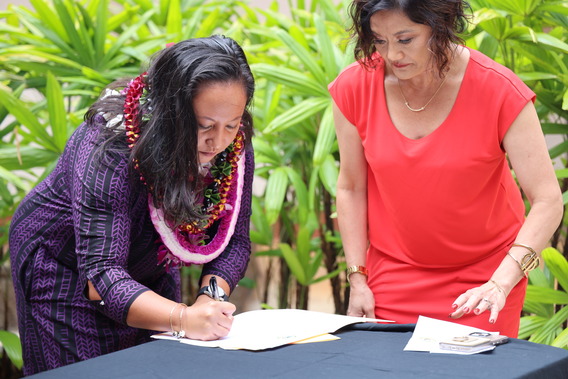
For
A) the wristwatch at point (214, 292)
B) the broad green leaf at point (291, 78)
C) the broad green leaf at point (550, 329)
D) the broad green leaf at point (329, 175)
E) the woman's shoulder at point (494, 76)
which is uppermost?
the woman's shoulder at point (494, 76)

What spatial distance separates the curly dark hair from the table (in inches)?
25.6

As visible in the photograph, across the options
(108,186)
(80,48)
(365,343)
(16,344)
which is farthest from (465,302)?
(80,48)

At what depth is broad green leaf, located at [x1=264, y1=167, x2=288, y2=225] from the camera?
276 cm

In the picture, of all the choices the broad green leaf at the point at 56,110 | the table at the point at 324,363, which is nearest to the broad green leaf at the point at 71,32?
the broad green leaf at the point at 56,110

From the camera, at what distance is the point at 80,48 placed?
3.04m

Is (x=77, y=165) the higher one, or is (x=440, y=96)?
(x=440, y=96)

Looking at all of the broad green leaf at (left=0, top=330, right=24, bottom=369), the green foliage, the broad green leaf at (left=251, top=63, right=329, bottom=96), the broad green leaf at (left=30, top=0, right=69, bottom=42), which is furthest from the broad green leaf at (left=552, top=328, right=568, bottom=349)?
the broad green leaf at (left=30, top=0, right=69, bottom=42)

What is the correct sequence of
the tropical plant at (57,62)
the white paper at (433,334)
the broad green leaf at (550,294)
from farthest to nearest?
1. the tropical plant at (57,62)
2. the broad green leaf at (550,294)
3. the white paper at (433,334)

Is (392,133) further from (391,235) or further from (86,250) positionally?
(86,250)

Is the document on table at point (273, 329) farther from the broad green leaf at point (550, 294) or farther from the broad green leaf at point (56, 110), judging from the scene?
the broad green leaf at point (56, 110)

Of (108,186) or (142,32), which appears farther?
(142,32)

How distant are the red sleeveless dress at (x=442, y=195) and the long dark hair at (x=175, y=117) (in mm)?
376

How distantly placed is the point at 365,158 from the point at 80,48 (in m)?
1.61

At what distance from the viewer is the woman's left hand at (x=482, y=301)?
5.05 ft
